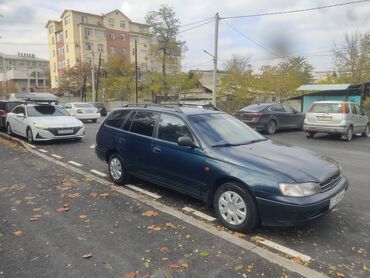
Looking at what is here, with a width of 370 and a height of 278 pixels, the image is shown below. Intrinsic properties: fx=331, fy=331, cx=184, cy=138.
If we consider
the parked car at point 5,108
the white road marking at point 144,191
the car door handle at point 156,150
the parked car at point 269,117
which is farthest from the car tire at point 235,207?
the parked car at point 5,108

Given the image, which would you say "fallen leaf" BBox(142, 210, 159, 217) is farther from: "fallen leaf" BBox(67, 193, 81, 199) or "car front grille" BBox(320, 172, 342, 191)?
"car front grille" BBox(320, 172, 342, 191)

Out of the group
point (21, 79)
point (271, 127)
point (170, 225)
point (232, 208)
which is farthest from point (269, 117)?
point (21, 79)

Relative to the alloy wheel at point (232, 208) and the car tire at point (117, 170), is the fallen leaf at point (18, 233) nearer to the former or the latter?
the car tire at point (117, 170)

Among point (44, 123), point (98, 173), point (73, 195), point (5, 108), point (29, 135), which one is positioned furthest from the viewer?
point (5, 108)

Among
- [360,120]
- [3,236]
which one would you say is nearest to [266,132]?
[360,120]

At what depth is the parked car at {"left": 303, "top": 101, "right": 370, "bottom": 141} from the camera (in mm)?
13039

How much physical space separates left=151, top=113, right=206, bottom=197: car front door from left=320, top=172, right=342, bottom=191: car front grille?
157 centimetres

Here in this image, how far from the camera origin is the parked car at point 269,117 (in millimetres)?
15031

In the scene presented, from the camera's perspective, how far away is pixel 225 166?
14.5 feet

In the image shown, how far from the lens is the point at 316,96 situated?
2198cm

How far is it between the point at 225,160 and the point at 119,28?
7202 cm

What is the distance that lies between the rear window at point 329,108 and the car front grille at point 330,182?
952 centimetres

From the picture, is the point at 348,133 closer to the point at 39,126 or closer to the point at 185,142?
the point at 185,142

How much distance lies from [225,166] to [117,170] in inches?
111
